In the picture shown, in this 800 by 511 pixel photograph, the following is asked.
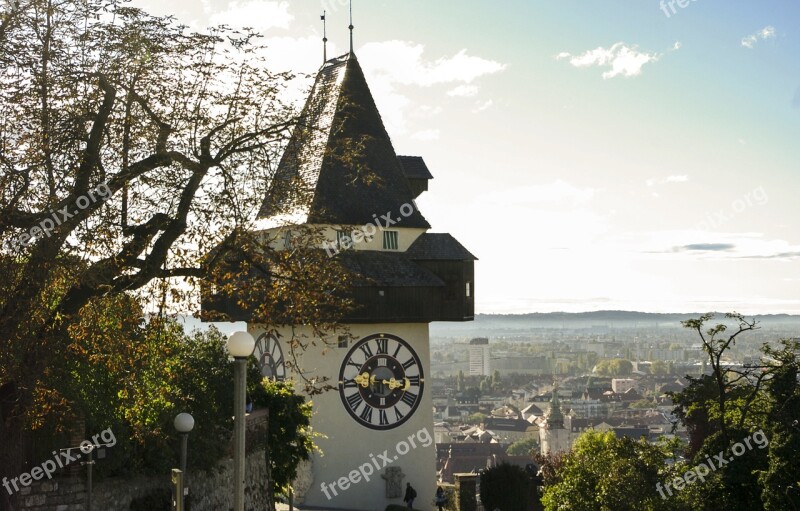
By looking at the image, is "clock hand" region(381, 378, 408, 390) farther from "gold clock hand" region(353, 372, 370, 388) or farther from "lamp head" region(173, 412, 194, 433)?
"lamp head" region(173, 412, 194, 433)

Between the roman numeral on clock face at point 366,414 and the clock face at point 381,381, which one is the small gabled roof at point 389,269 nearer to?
the clock face at point 381,381

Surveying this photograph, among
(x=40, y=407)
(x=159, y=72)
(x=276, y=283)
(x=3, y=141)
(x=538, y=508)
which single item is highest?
(x=159, y=72)

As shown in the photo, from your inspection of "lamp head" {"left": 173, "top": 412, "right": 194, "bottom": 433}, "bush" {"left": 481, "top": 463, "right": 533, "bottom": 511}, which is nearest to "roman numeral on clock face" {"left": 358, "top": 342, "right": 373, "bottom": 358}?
"bush" {"left": 481, "top": 463, "right": 533, "bottom": 511}

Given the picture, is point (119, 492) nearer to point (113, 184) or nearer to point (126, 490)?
point (126, 490)

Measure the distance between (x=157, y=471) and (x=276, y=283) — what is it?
445 cm

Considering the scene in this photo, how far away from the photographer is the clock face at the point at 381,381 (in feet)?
105

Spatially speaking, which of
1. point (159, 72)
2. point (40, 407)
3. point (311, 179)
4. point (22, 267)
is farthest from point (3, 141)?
point (311, 179)

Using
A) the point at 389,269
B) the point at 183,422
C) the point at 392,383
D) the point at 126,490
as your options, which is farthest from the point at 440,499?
the point at 183,422

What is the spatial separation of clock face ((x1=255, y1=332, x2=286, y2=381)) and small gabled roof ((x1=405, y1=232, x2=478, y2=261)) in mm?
4880

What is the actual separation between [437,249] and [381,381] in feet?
14.3

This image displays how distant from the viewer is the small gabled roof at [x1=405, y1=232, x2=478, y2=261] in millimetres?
32844

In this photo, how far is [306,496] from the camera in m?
31.3

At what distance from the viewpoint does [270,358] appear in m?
32.9

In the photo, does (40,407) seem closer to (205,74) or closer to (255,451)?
(205,74)
